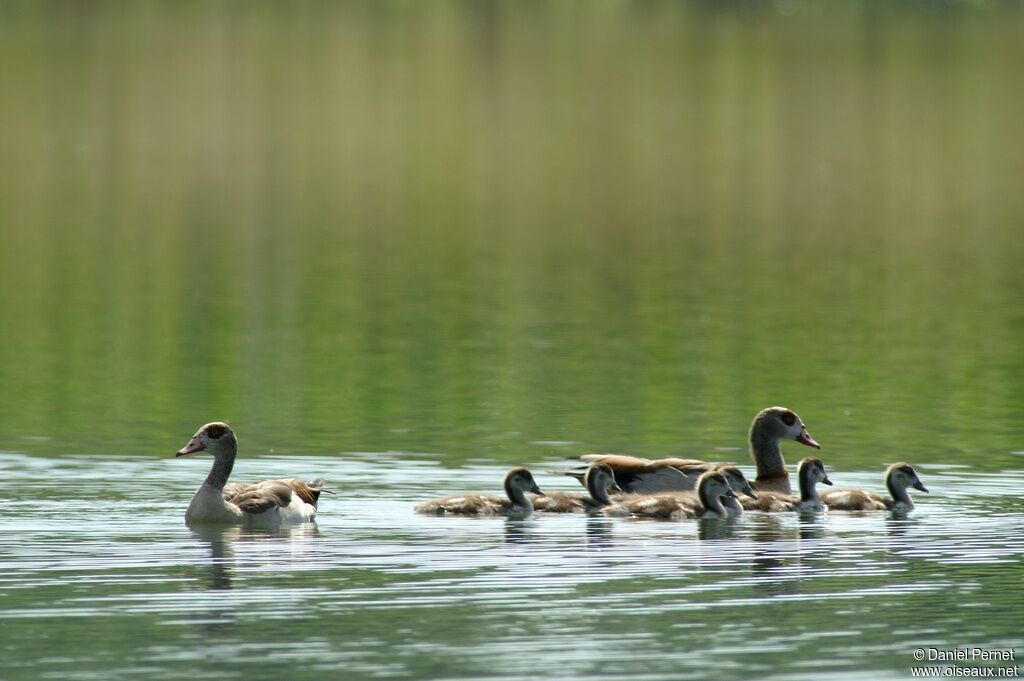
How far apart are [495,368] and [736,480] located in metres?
9.88

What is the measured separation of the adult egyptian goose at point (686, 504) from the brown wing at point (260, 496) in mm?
2641

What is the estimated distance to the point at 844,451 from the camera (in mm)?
23125

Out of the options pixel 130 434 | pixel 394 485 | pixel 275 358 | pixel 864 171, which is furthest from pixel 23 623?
pixel 864 171

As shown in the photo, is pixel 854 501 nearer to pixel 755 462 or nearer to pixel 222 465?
pixel 755 462

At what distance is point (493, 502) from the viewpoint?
61.8 feet

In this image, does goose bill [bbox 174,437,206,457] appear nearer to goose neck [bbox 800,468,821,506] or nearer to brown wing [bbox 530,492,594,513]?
brown wing [bbox 530,492,594,513]

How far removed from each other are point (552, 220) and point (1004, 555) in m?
35.8

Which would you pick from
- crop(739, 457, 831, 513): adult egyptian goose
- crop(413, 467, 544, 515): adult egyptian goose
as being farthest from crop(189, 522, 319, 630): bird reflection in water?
crop(739, 457, 831, 513): adult egyptian goose

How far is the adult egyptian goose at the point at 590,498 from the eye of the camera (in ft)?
64.0

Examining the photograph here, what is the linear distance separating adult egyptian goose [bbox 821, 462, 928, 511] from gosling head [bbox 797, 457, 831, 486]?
0.21 m

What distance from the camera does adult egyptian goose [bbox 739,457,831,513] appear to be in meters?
19.6

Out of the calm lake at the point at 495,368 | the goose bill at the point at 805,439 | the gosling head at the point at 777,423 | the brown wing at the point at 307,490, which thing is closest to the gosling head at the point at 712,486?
the calm lake at the point at 495,368

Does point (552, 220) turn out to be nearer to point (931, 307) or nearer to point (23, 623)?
point (931, 307)

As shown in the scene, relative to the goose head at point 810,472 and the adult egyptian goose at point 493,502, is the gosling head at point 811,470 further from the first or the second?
the adult egyptian goose at point 493,502
